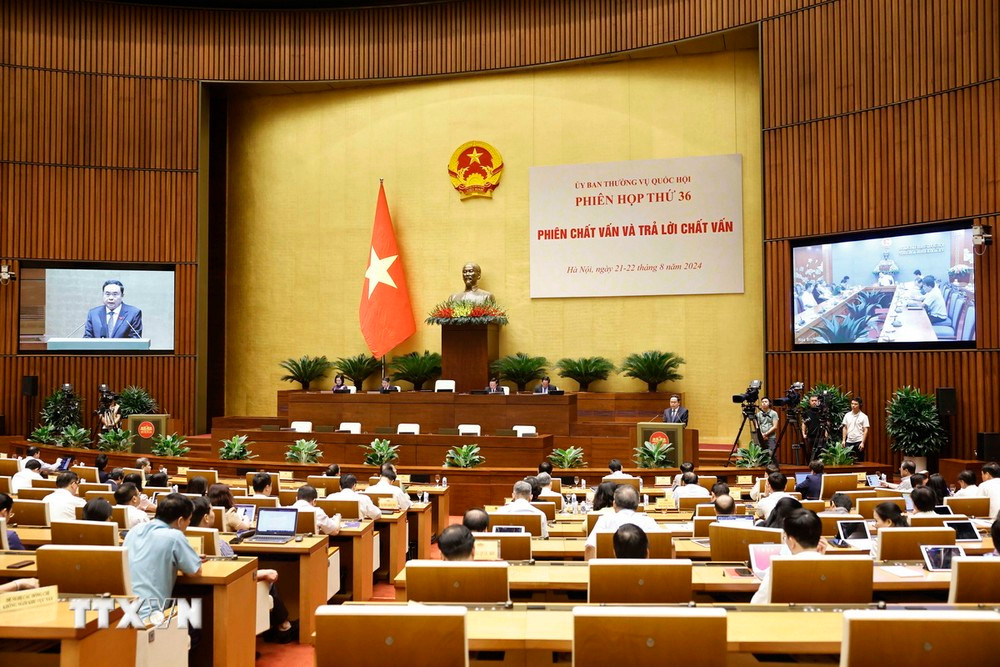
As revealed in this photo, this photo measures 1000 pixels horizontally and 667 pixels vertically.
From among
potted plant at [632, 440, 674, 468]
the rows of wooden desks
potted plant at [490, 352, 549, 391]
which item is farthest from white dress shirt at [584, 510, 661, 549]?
potted plant at [490, 352, 549, 391]

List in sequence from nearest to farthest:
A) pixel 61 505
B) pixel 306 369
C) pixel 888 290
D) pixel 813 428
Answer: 1. pixel 61 505
2. pixel 813 428
3. pixel 888 290
4. pixel 306 369

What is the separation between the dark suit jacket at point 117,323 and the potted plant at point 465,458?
760 cm

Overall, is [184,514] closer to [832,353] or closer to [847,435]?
[847,435]

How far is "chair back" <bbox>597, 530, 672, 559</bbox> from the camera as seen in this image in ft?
14.5

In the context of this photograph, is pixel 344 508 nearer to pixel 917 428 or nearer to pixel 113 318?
pixel 917 428

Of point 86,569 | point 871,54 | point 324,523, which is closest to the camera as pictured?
point 86,569

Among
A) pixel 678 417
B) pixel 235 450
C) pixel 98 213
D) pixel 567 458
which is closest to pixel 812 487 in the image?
pixel 567 458

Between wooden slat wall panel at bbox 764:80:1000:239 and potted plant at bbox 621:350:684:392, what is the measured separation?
2.53 meters

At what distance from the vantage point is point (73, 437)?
12961mm

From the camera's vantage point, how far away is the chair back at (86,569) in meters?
3.69

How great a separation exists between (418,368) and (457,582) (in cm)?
1151

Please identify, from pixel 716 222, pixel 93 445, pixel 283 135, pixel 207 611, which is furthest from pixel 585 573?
pixel 283 135

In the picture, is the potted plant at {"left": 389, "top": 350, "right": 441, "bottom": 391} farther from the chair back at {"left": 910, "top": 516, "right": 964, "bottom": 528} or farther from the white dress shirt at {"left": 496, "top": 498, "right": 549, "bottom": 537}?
the chair back at {"left": 910, "top": 516, "right": 964, "bottom": 528}

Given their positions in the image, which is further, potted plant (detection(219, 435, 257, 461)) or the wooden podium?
the wooden podium
